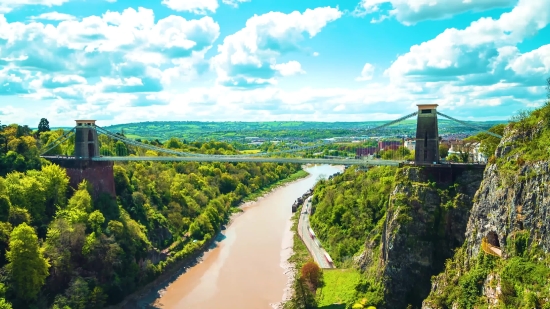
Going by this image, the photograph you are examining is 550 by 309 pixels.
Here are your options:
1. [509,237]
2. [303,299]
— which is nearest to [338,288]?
[303,299]

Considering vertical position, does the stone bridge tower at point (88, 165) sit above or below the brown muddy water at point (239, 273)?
above

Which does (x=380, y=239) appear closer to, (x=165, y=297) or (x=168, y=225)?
(x=165, y=297)

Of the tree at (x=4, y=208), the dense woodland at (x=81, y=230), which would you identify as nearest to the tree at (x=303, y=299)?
the dense woodland at (x=81, y=230)

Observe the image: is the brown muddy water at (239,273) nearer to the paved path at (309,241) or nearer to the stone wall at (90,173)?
the paved path at (309,241)

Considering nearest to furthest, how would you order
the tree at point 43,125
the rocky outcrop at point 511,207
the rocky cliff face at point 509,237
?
the rocky cliff face at point 509,237
the rocky outcrop at point 511,207
the tree at point 43,125

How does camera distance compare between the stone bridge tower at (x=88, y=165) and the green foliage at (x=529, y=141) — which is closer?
the green foliage at (x=529, y=141)

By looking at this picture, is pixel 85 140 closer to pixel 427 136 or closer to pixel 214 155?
pixel 214 155
